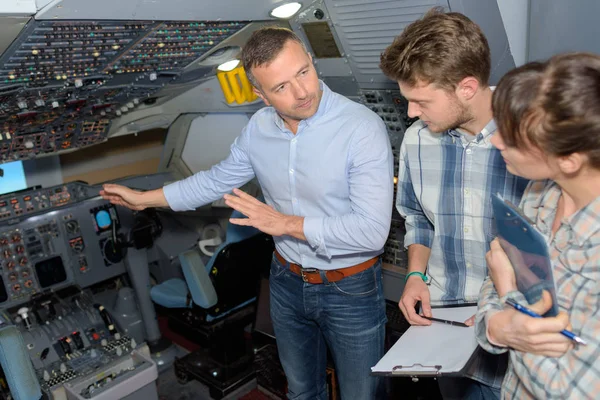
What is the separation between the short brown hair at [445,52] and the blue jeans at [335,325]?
0.81 metres

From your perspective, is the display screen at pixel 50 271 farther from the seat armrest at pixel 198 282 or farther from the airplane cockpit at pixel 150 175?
the seat armrest at pixel 198 282

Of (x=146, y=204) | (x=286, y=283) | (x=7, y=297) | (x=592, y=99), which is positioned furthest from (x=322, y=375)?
(x=7, y=297)

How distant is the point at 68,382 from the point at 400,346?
7.30 feet

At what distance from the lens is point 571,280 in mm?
1195

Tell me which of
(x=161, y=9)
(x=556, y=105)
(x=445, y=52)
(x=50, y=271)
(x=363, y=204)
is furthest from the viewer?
(x=50, y=271)

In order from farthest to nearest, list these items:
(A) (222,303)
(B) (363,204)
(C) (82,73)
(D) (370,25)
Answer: (A) (222,303), (C) (82,73), (D) (370,25), (B) (363,204)

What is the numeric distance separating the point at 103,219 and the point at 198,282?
1139mm

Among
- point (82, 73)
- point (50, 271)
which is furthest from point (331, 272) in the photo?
point (50, 271)

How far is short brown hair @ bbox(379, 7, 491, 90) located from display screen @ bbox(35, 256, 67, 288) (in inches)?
125

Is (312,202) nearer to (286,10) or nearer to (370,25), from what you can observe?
(370,25)

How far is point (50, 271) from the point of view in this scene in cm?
396

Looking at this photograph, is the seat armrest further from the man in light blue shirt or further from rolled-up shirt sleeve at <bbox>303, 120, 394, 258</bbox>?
rolled-up shirt sleeve at <bbox>303, 120, 394, 258</bbox>

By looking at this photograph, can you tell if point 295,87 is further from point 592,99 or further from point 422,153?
point 592,99

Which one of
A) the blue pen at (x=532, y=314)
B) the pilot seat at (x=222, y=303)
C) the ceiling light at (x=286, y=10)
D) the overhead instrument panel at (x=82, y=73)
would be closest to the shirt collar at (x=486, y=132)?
the blue pen at (x=532, y=314)
